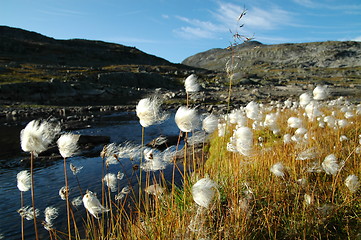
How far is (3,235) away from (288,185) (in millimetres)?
5026

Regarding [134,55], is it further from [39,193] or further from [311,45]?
[311,45]

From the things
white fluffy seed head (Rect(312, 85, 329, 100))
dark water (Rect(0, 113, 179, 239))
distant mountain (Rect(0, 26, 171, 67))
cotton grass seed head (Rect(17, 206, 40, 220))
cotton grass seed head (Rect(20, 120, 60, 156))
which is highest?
distant mountain (Rect(0, 26, 171, 67))

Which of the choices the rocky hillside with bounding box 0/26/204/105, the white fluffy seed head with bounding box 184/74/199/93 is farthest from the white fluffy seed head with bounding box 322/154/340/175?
the rocky hillside with bounding box 0/26/204/105

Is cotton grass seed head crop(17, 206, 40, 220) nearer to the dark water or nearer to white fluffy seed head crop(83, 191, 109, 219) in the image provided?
white fluffy seed head crop(83, 191, 109, 219)

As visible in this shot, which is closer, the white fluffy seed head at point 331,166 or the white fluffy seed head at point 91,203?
the white fluffy seed head at point 91,203

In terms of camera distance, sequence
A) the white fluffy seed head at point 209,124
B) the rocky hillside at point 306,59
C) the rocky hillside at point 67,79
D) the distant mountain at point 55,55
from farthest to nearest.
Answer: the rocky hillside at point 306,59
the distant mountain at point 55,55
the rocky hillside at point 67,79
the white fluffy seed head at point 209,124

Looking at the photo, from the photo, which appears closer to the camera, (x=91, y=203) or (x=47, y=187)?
(x=91, y=203)

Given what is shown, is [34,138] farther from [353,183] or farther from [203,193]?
[353,183]

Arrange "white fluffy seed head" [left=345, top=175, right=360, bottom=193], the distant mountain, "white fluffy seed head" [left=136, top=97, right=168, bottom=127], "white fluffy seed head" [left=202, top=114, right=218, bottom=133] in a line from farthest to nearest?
the distant mountain < "white fluffy seed head" [left=345, top=175, right=360, bottom=193] < "white fluffy seed head" [left=202, top=114, right=218, bottom=133] < "white fluffy seed head" [left=136, top=97, right=168, bottom=127]

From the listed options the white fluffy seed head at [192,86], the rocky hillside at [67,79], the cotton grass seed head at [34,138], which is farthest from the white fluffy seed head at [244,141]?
the rocky hillside at [67,79]

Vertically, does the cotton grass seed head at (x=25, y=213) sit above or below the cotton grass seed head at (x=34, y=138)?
below

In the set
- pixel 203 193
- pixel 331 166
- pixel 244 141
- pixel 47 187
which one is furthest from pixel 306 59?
pixel 203 193

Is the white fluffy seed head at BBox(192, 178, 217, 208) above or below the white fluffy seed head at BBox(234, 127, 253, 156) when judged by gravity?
below

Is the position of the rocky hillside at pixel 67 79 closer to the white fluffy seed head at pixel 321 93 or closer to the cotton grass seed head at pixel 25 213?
the cotton grass seed head at pixel 25 213
